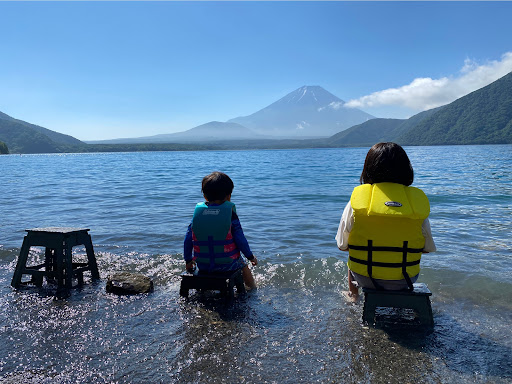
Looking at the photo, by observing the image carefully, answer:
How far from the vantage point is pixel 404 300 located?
169 inches

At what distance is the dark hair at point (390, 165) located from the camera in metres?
4.16

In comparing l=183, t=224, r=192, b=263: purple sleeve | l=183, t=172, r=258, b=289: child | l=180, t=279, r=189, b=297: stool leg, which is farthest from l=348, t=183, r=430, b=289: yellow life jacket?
l=180, t=279, r=189, b=297: stool leg

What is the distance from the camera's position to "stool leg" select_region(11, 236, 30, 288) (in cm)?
573

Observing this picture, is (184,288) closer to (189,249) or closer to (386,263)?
(189,249)

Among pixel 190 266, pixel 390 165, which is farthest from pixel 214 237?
pixel 390 165

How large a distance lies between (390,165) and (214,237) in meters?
2.38

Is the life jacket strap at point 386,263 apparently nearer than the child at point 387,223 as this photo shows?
No

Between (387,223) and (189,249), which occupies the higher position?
(387,223)

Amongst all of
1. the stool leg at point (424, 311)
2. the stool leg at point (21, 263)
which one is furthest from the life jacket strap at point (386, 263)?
the stool leg at point (21, 263)

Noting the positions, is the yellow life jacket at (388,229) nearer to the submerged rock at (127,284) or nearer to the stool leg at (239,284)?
the stool leg at (239,284)

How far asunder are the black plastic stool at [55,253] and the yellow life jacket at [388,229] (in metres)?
4.01

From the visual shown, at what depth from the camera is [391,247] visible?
13.9 feet

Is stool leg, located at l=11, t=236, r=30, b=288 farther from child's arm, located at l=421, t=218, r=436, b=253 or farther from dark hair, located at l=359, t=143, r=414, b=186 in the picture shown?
child's arm, located at l=421, t=218, r=436, b=253

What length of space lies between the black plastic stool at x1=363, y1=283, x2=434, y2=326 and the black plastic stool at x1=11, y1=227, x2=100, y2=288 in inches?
165
